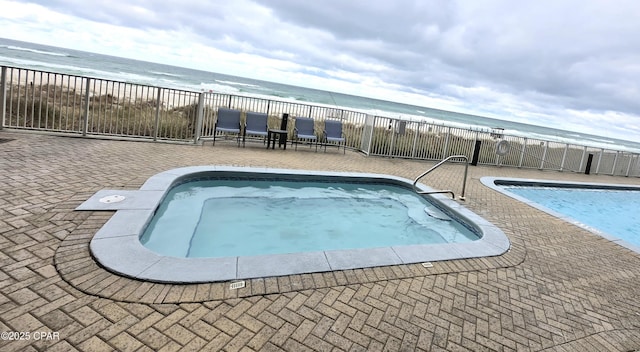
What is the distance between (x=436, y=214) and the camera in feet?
19.3

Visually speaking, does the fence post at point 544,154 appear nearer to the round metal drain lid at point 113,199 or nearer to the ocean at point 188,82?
the round metal drain lid at point 113,199

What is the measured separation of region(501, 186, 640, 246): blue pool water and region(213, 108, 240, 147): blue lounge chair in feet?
22.6

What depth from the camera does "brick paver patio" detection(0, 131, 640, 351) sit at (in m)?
2.08

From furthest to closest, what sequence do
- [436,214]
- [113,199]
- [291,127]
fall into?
[291,127] < [436,214] < [113,199]

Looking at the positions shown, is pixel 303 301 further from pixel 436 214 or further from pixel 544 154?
pixel 544 154

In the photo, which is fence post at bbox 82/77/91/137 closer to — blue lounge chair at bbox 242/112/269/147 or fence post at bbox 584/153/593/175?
blue lounge chair at bbox 242/112/269/147

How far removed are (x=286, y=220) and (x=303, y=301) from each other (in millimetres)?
2648

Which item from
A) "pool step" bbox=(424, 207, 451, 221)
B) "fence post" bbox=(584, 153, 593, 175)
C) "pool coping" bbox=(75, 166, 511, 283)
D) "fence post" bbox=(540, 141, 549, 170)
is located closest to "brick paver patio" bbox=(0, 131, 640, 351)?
"pool coping" bbox=(75, 166, 511, 283)

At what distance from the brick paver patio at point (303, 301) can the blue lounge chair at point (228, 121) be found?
14.4 feet

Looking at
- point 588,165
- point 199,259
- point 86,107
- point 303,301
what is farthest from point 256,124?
point 588,165

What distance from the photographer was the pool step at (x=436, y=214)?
5711mm

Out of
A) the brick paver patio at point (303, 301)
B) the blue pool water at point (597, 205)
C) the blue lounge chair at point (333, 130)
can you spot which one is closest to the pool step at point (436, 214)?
the brick paver patio at point (303, 301)

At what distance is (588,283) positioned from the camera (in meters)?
3.56

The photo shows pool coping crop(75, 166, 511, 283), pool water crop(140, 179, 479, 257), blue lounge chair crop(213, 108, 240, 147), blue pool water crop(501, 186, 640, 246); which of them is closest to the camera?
pool coping crop(75, 166, 511, 283)
